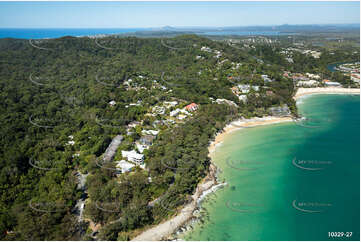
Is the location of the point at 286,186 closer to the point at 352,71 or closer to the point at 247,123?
the point at 247,123

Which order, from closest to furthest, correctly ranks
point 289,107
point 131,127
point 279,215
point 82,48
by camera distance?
point 279,215 < point 131,127 < point 289,107 < point 82,48

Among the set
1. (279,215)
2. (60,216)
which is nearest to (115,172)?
(60,216)

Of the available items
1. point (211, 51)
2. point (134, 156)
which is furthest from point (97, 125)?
point (211, 51)

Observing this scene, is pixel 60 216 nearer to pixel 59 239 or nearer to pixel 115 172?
pixel 59 239

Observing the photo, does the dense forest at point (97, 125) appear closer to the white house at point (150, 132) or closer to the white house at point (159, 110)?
the white house at point (150, 132)

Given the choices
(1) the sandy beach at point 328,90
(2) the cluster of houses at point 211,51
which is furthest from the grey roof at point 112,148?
(2) the cluster of houses at point 211,51

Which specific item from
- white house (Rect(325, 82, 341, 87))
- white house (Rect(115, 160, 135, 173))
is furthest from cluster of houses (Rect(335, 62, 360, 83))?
white house (Rect(115, 160, 135, 173))

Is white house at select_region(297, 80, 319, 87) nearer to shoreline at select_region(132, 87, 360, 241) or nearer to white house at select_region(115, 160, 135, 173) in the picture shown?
shoreline at select_region(132, 87, 360, 241)
